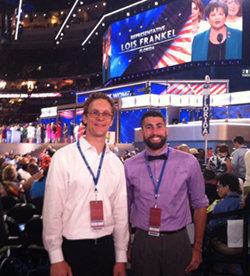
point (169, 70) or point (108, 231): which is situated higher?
point (169, 70)

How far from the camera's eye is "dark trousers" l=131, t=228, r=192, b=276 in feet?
7.82

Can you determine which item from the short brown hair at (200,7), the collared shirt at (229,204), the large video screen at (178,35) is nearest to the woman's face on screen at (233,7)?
the large video screen at (178,35)

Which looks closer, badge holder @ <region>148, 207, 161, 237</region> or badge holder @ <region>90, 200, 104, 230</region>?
badge holder @ <region>90, 200, 104, 230</region>

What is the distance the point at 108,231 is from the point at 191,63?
1999 cm

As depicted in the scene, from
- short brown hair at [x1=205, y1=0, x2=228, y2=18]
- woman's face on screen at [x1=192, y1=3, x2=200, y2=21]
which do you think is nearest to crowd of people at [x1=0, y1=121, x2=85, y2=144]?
woman's face on screen at [x1=192, y1=3, x2=200, y2=21]

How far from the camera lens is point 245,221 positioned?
130 inches

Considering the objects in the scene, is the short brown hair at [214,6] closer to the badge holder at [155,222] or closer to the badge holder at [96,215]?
the badge holder at [155,222]

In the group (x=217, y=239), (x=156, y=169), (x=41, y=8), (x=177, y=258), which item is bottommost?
(x=217, y=239)

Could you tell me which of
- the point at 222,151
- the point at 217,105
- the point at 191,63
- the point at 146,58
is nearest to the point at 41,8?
the point at 146,58

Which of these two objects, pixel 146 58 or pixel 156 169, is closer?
pixel 156 169

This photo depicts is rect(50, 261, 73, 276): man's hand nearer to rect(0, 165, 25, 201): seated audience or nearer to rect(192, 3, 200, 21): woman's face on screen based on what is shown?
rect(0, 165, 25, 201): seated audience

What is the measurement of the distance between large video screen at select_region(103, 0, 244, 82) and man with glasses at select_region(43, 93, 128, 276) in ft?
64.4

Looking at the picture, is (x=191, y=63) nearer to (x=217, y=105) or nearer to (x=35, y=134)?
(x=217, y=105)

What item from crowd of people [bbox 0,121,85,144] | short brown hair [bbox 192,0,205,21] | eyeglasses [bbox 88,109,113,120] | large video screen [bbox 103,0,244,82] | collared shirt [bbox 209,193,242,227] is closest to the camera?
eyeglasses [bbox 88,109,113,120]
